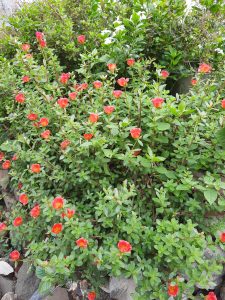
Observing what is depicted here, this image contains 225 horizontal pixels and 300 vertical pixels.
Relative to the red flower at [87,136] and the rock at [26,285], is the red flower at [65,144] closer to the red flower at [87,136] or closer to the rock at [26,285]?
the red flower at [87,136]

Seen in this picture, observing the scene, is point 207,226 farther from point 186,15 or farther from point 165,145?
point 186,15

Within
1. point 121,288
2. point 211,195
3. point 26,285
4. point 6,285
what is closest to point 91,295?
point 121,288

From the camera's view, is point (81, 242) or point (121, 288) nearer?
point (81, 242)

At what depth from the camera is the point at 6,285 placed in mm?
2459

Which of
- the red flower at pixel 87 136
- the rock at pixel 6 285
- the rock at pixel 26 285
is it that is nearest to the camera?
the red flower at pixel 87 136

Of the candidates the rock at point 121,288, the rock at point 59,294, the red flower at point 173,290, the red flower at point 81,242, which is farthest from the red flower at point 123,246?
the rock at point 59,294

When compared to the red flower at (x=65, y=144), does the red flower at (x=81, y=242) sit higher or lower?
lower

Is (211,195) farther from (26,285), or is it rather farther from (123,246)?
(26,285)

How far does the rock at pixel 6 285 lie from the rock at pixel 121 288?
98 centimetres

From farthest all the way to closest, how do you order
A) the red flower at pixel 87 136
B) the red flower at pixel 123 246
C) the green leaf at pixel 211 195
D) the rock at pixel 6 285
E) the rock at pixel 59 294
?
the rock at pixel 6 285 < the rock at pixel 59 294 < the red flower at pixel 87 136 < the green leaf at pixel 211 195 < the red flower at pixel 123 246

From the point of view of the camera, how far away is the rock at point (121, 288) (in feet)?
6.13

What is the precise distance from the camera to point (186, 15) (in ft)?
9.71

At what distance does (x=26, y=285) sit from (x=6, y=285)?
0.79 feet

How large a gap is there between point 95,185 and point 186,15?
6.43ft
